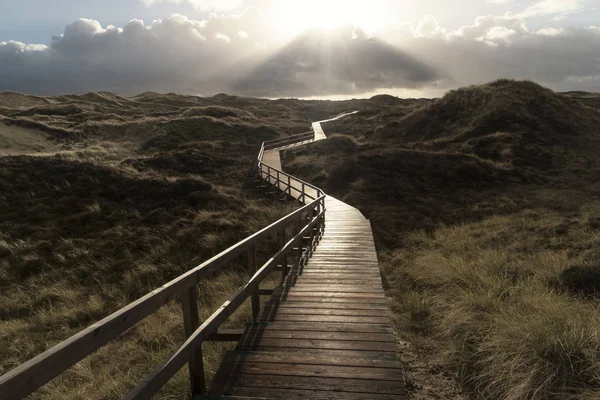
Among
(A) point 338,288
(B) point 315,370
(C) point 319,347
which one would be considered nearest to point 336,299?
(A) point 338,288

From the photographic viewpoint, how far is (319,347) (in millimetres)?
4227

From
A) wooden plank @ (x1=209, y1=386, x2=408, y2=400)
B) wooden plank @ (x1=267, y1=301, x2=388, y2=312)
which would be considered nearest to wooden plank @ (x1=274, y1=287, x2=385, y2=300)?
wooden plank @ (x1=267, y1=301, x2=388, y2=312)

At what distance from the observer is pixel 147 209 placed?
688 inches

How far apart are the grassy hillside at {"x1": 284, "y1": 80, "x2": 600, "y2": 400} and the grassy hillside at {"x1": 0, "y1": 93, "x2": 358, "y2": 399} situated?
3211mm

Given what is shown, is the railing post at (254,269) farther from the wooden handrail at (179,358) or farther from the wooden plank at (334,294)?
the wooden plank at (334,294)

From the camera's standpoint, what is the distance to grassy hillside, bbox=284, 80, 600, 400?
423 centimetres

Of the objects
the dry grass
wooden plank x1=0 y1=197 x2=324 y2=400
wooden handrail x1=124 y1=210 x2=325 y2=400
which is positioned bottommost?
the dry grass

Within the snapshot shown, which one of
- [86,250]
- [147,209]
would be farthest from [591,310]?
[147,209]

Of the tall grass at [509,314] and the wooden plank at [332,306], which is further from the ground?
the wooden plank at [332,306]

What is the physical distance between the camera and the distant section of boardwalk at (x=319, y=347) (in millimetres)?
3443

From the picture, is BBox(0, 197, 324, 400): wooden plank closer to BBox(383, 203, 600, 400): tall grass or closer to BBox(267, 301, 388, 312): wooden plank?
BBox(267, 301, 388, 312): wooden plank

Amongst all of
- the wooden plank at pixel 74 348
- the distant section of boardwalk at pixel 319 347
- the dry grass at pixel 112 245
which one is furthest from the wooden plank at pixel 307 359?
the wooden plank at pixel 74 348

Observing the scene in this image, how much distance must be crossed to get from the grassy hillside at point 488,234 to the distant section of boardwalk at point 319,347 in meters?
0.78

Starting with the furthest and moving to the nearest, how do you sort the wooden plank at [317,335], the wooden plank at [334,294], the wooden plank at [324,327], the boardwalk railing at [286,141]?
the boardwalk railing at [286,141], the wooden plank at [334,294], the wooden plank at [324,327], the wooden plank at [317,335]
